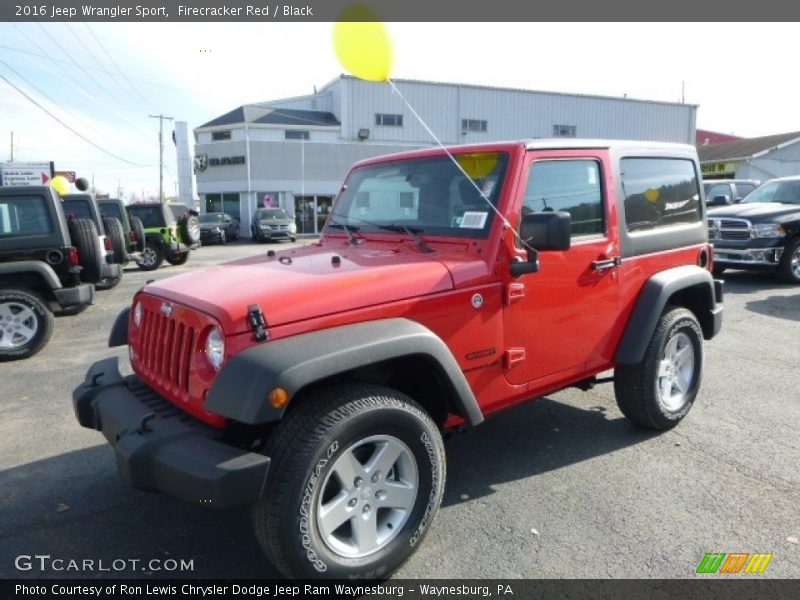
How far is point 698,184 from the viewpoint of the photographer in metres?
4.57

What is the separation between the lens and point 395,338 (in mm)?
2600

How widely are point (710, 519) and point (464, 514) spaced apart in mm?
1303

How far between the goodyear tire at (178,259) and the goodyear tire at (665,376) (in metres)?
15.2

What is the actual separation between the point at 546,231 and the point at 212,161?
34.4 m

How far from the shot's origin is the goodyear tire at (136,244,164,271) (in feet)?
53.4

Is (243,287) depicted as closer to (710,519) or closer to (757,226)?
(710,519)

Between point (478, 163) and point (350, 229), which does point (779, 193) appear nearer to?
point (478, 163)

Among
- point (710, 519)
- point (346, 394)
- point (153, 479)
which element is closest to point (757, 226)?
point (710, 519)

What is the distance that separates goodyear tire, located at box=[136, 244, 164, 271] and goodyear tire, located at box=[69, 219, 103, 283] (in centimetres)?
876

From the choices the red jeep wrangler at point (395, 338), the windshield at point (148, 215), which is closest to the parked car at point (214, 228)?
the windshield at point (148, 215)

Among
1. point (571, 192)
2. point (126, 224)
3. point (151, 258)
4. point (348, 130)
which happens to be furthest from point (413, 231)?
point (348, 130)

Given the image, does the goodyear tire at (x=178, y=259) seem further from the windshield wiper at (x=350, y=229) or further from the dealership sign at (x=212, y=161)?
the dealership sign at (x=212, y=161)

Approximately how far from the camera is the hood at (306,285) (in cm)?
253
